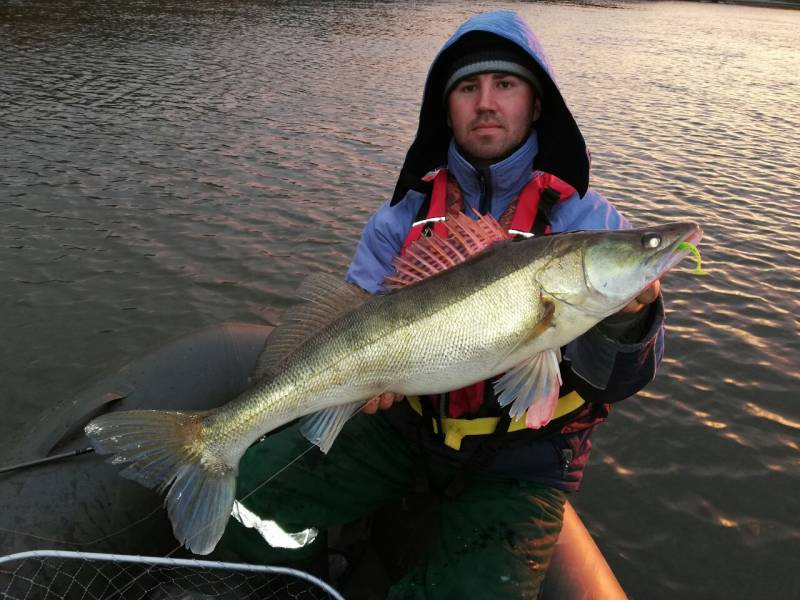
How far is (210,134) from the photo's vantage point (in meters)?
15.3

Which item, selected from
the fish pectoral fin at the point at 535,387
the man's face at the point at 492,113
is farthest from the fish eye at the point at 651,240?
the man's face at the point at 492,113

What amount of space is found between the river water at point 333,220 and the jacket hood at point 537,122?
3224 mm

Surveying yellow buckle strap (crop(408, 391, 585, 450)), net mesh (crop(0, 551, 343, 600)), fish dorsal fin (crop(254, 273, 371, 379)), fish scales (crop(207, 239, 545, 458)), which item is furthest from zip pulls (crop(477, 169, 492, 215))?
net mesh (crop(0, 551, 343, 600))

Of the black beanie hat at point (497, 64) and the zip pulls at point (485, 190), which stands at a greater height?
the black beanie hat at point (497, 64)

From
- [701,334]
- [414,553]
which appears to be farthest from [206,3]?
[414,553]

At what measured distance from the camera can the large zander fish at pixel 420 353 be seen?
2.97 m

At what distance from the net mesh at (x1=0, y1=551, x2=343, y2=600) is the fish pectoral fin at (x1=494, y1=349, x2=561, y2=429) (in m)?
1.43

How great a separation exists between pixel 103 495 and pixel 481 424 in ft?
8.02

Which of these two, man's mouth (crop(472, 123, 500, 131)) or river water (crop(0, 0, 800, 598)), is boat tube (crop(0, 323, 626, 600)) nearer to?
river water (crop(0, 0, 800, 598))

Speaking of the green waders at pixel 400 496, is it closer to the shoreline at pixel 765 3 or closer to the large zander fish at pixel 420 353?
the large zander fish at pixel 420 353

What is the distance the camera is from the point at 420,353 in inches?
123

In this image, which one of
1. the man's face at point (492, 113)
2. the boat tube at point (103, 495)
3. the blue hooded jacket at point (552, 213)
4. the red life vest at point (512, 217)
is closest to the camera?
the blue hooded jacket at point (552, 213)

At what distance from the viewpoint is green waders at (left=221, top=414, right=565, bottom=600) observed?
3416 millimetres

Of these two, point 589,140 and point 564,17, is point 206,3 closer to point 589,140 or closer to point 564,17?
point 564,17
